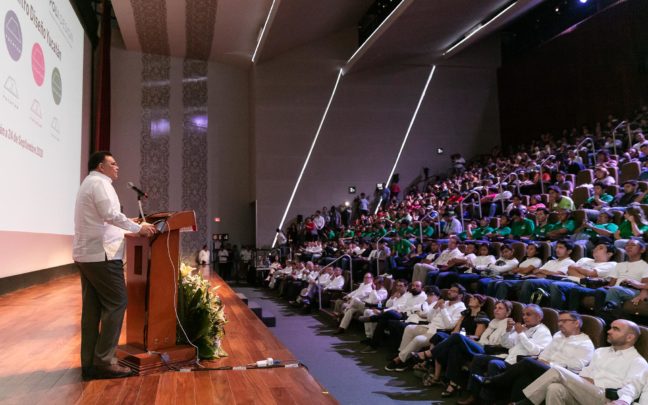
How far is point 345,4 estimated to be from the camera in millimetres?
12188

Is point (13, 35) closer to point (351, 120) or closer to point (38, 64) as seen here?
point (38, 64)

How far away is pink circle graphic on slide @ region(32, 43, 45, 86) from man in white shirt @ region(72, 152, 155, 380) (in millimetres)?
3132

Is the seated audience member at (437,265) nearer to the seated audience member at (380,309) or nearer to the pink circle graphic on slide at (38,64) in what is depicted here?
the seated audience member at (380,309)

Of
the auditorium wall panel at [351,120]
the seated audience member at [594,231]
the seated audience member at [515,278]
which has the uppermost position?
the auditorium wall panel at [351,120]

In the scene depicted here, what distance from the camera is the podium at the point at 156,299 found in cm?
247

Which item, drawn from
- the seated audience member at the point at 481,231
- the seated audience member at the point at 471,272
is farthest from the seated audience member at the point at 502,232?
the seated audience member at the point at 471,272

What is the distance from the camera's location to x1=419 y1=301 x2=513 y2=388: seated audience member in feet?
13.7

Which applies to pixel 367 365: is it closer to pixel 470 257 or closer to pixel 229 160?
pixel 470 257

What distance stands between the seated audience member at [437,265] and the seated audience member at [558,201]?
129 cm

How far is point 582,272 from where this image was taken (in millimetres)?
4723

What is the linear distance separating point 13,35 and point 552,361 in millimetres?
4703

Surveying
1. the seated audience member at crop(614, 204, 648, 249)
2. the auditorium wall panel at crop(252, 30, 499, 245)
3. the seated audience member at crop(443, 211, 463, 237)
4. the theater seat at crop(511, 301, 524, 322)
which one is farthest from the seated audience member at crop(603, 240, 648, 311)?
the auditorium wall panel at crop(252, 30, 499, 245)

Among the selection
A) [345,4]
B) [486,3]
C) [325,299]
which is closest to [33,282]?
[325,299]

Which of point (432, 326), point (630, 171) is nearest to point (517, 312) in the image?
point (432, 326)
